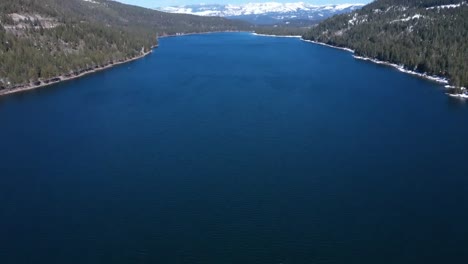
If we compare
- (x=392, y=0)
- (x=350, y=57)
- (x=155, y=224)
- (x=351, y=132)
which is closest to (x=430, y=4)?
(x=392, y=0)

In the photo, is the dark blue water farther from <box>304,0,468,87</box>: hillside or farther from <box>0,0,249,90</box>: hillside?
<box>304,0,468,87</box>: hillside

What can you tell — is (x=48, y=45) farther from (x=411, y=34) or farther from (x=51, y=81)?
(x=411, y=34)

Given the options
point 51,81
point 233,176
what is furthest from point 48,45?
point 233,176

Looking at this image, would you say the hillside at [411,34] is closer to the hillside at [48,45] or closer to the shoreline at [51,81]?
the hillside at [48,45]

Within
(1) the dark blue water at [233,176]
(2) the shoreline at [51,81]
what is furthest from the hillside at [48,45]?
(1) the dark blue water at [233,176]

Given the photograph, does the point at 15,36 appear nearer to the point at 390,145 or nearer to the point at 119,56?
the point at 119,56

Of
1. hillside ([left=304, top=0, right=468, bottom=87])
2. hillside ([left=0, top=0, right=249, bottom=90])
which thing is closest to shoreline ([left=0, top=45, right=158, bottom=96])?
hillside ([left=0, top=0, right=249, bottom=90])
